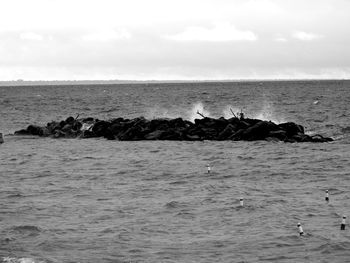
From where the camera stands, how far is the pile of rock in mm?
40219

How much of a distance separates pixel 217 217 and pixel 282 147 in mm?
18011

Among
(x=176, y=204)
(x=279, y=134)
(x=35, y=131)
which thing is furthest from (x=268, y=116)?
(x=176, y=204)

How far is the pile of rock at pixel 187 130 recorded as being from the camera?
40219 mm

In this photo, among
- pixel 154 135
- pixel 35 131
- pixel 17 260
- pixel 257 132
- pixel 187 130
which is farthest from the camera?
pixel 35 131

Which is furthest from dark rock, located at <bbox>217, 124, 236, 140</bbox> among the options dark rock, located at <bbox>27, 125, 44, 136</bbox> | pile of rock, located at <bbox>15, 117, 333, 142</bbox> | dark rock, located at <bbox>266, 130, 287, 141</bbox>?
dark rock, located at <bbox>27, 125, 44, 136</bbox>

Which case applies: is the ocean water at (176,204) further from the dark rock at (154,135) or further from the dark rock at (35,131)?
the dark rock at (35,131)

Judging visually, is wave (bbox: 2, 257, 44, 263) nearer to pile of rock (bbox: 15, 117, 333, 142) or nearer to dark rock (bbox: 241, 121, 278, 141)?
pile of rock (bbox: 15, 117, 333, 142)

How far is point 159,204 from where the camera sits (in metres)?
20.9

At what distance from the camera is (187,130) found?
141 ft

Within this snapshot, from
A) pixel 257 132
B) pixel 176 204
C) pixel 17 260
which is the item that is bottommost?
pixel 17 260

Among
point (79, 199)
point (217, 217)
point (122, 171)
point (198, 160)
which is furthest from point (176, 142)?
point (217, 217)

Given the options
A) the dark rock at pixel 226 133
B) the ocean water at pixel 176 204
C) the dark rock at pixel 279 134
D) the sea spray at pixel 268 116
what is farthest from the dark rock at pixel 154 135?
the sea spray at pixel 268 116

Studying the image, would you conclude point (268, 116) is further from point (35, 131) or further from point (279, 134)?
point (35, 131)

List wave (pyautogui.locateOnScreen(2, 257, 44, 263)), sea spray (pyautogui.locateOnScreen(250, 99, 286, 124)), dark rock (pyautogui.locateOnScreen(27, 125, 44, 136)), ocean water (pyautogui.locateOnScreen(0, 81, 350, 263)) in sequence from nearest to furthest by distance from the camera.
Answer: wave (pyautogui.locateOnScreen(2, 257, 44, 263)), ocean water (pyautogui.locateOnScreen(0, 81, 350, 263)), dark rock (pyautogui.locateOnScreen(27, 125, 44, 136)), sea spray (pyautogui.locateOnScreen(250, 99, 286, 124))
